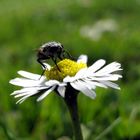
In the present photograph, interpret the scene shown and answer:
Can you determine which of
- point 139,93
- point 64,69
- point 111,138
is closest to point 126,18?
point 139,93

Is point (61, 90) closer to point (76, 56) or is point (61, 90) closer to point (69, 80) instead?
point (69, 80)

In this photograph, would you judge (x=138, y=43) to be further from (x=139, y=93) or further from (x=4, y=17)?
(x=4, y=17)

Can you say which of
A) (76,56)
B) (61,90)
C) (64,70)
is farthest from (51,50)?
(76,56)

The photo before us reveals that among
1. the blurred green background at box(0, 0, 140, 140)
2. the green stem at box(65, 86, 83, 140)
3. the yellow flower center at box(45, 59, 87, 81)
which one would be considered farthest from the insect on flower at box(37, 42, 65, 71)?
the blurred green background at box(0, 0, 140, 140)

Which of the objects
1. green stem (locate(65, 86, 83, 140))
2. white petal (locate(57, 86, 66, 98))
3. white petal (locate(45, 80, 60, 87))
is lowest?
green stem (locate(65, 86, 83, 140))

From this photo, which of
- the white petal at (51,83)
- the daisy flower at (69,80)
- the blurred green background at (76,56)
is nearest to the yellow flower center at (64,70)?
the daisy flower at (69,80)

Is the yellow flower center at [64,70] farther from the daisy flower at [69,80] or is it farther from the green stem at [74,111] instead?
the green stem at [74,111]

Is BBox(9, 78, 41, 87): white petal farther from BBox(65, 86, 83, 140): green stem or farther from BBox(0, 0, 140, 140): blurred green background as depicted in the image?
BBox(0, 0, 140, 140): blurred green background

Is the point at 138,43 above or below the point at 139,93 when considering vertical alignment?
above
